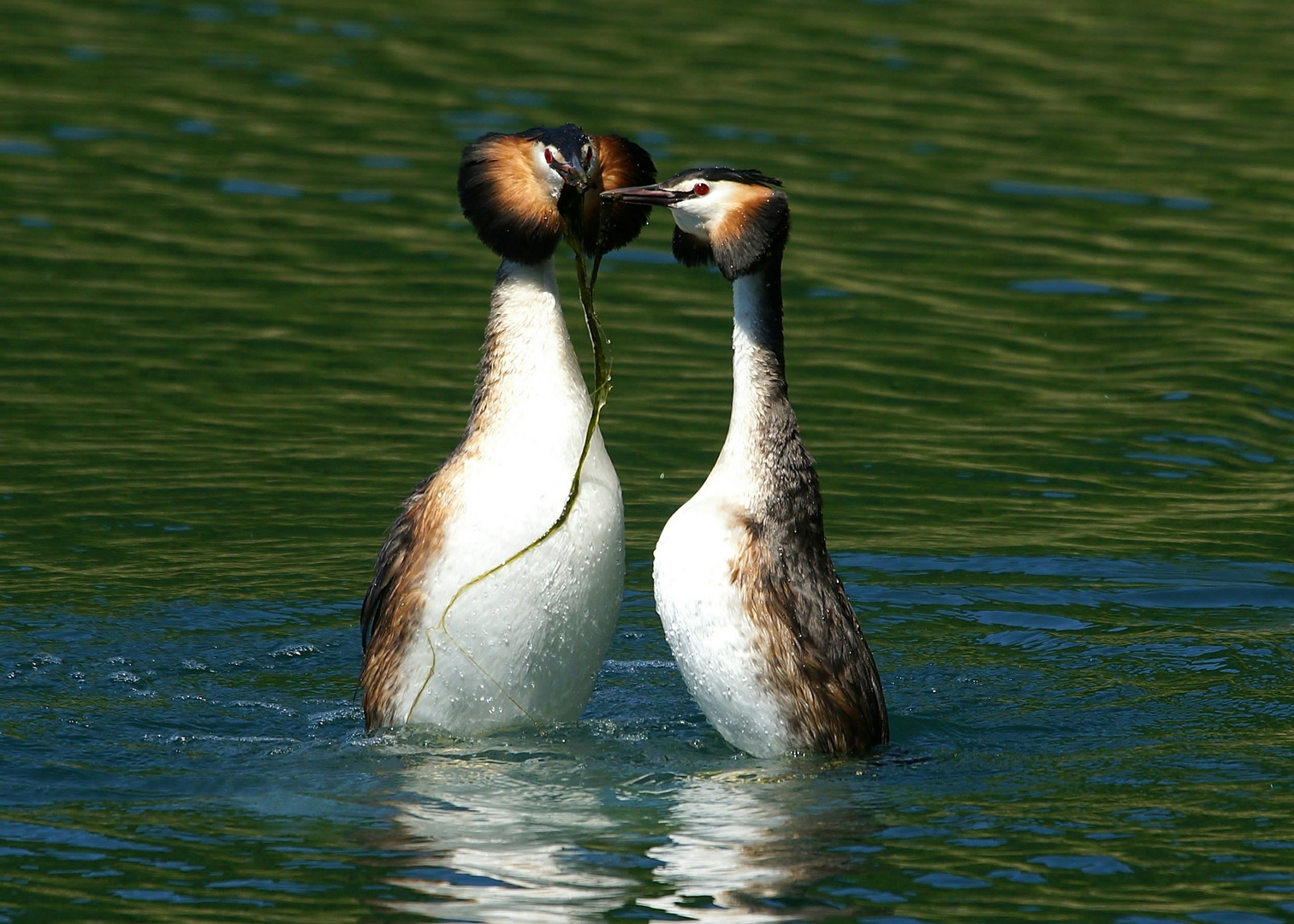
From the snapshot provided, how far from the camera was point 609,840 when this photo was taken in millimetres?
8180

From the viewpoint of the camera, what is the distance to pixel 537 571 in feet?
29.1

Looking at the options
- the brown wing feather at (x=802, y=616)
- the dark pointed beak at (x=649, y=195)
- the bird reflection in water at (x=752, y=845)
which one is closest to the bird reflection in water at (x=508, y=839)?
the bird reflection in water at (x=752, y=845)

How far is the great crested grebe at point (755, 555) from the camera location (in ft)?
28.7

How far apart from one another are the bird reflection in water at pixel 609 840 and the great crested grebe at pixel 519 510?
13.4 inches

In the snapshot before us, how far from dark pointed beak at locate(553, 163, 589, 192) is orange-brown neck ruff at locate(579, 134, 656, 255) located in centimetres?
8

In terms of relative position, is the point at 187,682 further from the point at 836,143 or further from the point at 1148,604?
the point at 836,143

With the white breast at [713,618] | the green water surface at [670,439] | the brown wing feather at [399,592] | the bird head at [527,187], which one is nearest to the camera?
the green water surface at [670,439]

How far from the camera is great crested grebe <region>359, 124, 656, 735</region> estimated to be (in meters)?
8.86

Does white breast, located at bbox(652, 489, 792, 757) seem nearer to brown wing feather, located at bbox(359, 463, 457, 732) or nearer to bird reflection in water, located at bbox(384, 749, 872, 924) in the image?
bird reflection in water, located at bbox(384, 749, 872, 924)

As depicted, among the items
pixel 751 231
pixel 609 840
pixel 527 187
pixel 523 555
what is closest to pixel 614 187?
pixel 527 187

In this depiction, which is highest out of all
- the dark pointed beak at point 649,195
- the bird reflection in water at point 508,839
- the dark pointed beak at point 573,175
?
the dark pointed beak at point 573,175

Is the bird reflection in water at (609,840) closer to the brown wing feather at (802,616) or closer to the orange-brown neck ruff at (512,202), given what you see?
the brown wing feather at (802,616)

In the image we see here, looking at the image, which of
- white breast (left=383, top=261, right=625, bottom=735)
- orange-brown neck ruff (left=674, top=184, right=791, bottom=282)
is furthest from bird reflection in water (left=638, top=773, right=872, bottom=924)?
orange-brown neck ruff (left=674, top=184, right=791, bottom=282)

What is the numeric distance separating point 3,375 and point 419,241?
4.03 metres
